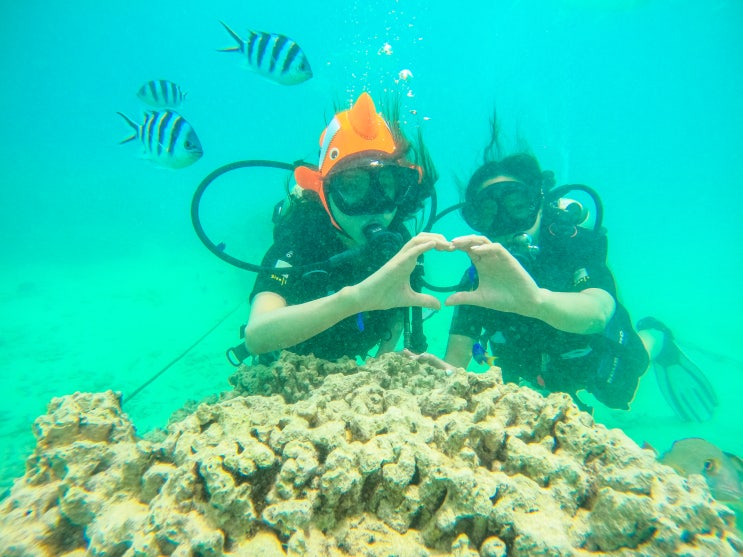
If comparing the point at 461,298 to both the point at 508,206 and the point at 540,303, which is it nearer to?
the point at 540,303

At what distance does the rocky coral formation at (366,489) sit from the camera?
1.11 meters

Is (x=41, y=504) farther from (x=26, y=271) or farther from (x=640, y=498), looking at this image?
(x=26, y=271)

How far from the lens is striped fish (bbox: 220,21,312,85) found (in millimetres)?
4473

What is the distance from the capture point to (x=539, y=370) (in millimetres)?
4234

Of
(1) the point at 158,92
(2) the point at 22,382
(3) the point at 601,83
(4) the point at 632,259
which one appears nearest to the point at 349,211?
(1) the point at 158,92

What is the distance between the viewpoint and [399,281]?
2156 millimetres

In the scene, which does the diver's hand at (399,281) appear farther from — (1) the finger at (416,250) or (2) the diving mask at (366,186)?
(2) the diving mask at (366,186)

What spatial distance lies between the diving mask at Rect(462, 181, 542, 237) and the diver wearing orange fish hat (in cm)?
78

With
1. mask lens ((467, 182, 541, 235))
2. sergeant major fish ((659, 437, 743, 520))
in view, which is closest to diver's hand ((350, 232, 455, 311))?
mask lens ((467, 182, 541, 235))

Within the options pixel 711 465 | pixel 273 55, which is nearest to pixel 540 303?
pixel 711 465

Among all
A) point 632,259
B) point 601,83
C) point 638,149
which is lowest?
point 632,259

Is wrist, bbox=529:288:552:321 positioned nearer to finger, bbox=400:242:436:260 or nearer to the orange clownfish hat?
finger, bbox=400:242:436:260

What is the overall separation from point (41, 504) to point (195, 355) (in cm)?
952

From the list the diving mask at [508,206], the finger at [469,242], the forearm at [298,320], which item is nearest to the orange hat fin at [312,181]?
the forearm at [298,320]
